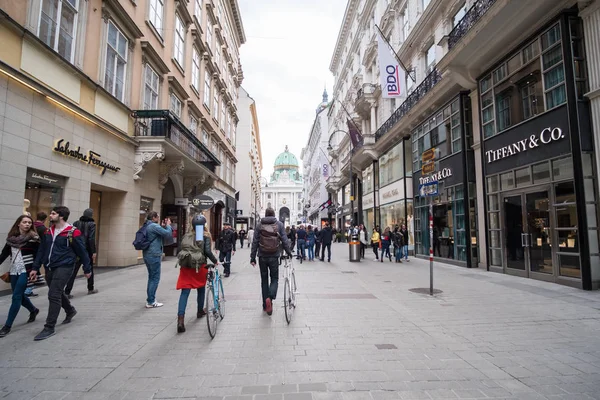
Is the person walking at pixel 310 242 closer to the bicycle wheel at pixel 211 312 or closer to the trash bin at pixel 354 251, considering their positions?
the trash bin at pixel 354 251

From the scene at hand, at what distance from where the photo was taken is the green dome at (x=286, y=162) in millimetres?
152500

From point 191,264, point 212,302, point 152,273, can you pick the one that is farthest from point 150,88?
point 212,302

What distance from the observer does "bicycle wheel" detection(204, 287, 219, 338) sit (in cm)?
518

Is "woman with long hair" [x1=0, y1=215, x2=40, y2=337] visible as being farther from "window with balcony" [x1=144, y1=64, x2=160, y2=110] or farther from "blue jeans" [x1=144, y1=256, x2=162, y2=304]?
"window with balcony" [x1=144, y1=64, x2=160, y2=110]

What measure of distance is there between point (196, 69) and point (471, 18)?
1597 cm

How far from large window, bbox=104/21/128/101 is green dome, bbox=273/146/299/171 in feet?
456

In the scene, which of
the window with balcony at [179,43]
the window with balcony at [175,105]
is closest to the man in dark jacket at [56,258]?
the window with balcony at [175,105]

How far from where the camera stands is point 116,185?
13.0 m

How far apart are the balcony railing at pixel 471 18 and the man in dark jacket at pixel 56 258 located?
1274 centimetres

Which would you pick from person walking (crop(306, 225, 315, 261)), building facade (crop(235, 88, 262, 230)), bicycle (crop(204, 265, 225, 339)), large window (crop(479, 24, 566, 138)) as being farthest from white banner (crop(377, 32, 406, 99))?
building facade (crop(235, 88, 262, 230))

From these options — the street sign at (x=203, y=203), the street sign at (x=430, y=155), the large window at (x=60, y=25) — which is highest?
the large window at (x=60, y=25)

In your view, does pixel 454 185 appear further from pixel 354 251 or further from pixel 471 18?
pixel 471 18

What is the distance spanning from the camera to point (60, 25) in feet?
32.4

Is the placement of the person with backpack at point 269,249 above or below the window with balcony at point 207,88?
below
